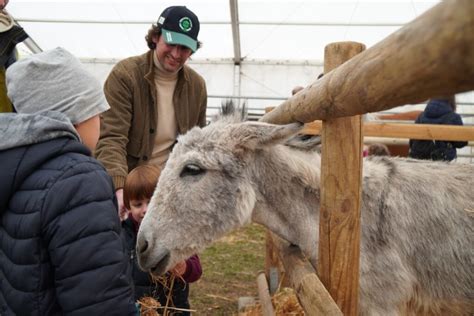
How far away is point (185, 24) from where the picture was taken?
335 cm

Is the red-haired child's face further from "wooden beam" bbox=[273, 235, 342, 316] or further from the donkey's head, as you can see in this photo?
"wooden beam" bbox=[273, 235, 342, 316]

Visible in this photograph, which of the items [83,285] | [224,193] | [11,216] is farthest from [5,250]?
[224,193]

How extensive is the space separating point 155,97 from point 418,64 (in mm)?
3035

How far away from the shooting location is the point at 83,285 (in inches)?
60.4

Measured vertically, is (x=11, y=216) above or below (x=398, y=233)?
above

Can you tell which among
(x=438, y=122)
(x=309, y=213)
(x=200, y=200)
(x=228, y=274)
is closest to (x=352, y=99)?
(x=309, y=213)

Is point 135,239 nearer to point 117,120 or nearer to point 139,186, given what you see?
point 139,186

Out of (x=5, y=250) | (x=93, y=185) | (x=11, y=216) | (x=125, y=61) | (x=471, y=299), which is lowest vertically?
(x=471, y=299)

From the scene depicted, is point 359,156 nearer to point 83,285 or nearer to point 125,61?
point 83,285

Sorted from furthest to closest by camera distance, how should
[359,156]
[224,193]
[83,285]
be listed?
[224,193], [359,156], [83,285]

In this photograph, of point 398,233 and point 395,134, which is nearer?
point 398,233

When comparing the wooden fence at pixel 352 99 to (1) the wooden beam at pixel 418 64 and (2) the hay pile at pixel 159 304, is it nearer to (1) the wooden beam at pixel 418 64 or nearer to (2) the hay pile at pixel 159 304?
(1) the wooden beam at pixel 418 64

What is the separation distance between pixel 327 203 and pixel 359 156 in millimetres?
216

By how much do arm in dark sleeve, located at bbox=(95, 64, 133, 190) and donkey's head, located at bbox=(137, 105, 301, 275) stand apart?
36.5 inches
